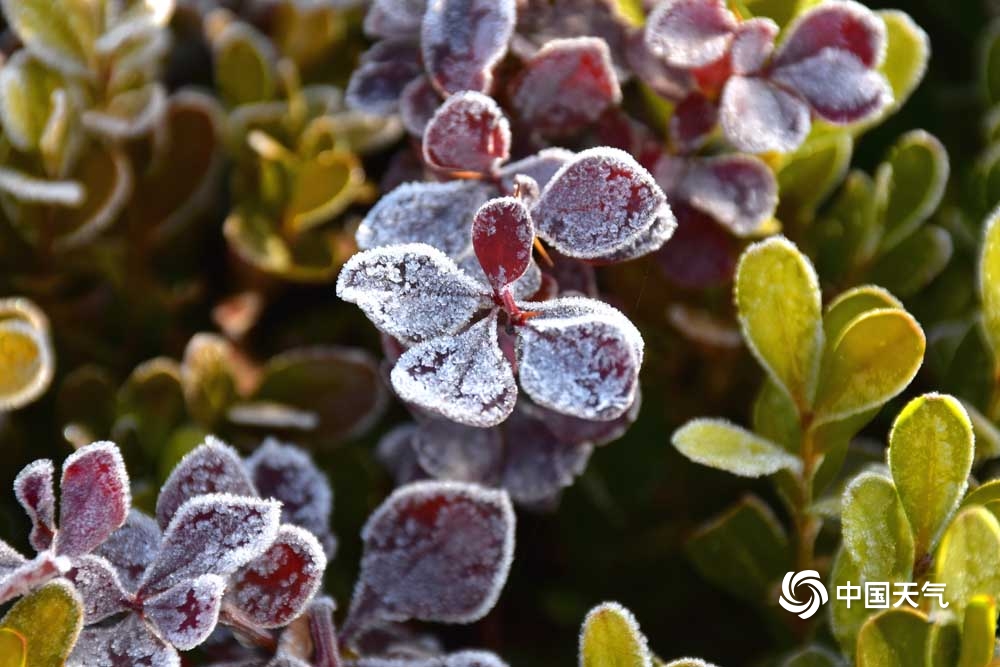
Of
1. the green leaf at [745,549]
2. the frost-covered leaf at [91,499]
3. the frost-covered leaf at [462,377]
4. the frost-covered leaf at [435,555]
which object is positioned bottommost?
the green leaf at [745,549]

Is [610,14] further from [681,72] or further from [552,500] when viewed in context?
[552,500]

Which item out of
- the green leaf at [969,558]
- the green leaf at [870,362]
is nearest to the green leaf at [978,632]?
the green leaf at [969,558]

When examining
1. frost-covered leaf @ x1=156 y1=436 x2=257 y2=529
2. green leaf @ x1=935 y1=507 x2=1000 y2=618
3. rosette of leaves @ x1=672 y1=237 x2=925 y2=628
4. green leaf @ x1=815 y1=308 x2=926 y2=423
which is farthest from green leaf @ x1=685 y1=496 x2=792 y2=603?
→ frost-covered leaf @ x1=156 y1=436 x2=257 y2=529

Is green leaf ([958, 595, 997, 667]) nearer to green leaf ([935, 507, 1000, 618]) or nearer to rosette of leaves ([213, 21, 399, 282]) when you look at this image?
green leaf ([935, 507, 1000, 618])

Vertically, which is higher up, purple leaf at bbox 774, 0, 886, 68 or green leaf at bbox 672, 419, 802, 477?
purple leaf at bbox 774, 0, 886, 68

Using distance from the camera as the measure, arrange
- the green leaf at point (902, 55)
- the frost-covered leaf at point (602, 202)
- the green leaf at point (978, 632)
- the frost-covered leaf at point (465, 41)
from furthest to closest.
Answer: the green leaf at point (902, 55)
the frost-covered leaf at point (465, 41)
the frost-covered leaf at point (602, 202)
the green leaf at point (978, 632)

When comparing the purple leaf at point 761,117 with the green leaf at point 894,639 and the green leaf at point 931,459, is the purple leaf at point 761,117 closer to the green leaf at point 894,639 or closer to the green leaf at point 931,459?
the green leaf at point 931,459

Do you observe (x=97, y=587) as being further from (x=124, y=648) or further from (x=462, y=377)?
(x=462, y=377)
